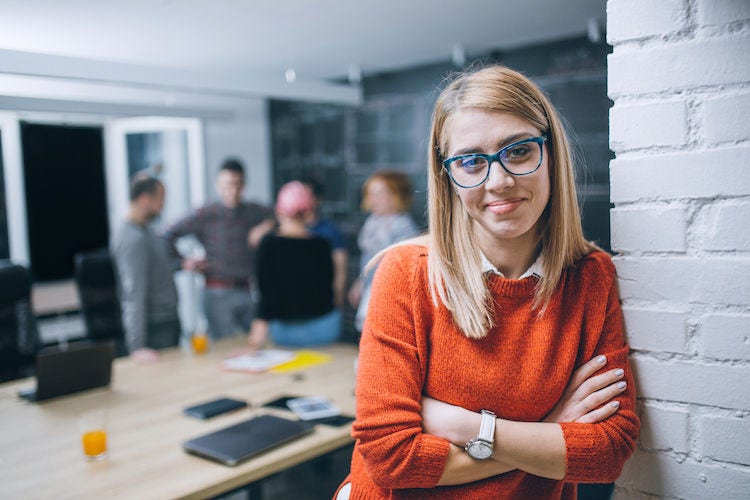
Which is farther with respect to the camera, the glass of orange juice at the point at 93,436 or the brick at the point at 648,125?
the glass of orange juice at the point at 93,436

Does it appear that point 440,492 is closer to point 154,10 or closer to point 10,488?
point 10,488

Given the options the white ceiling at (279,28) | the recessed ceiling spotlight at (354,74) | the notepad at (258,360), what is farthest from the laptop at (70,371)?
the recessed ceiling spotlight at (354,74)

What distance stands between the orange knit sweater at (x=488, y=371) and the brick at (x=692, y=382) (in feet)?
0.13

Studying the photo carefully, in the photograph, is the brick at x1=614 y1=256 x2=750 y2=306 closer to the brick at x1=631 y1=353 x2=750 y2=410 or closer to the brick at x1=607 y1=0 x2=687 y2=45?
the brick at x1=631 y1=353 x2=750 y2=410

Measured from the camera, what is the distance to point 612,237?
3.66 feet

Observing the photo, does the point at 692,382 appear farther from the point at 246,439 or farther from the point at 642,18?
the point at 246,439

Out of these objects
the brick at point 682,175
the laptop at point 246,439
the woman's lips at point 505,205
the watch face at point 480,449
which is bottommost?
the laptop at point 246,439

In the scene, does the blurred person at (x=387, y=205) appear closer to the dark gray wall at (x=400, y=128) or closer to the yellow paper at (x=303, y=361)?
the dark gray wall at (x=400, y=128)

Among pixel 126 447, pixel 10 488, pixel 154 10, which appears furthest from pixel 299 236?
pixel 10 488

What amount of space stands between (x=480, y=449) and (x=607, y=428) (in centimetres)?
22

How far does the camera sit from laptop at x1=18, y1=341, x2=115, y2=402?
2.24m

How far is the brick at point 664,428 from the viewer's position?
105 centimetres

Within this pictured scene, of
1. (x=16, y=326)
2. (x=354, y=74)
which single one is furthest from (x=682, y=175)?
(x=354, y=74)

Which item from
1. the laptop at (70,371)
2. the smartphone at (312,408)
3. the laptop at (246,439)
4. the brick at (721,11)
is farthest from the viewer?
the laptop at (70,371)
